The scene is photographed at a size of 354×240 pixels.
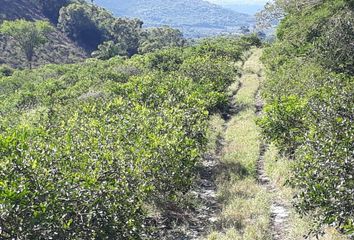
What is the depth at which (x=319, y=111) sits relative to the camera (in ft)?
33.7

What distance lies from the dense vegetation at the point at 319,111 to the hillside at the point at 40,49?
190ft

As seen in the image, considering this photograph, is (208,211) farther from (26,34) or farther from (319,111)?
(26,34)

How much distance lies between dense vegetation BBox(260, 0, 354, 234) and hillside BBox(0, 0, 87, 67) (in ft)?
190

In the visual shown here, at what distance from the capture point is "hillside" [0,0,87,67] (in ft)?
253

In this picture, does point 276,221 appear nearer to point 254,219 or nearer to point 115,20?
point 254,219

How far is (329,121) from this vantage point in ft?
30.3

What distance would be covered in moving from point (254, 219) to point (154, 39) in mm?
86468

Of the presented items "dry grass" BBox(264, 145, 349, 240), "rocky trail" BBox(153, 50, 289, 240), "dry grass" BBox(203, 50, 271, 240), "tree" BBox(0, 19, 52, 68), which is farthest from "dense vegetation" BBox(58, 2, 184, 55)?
"dry grass" BBox(264, 145, 349, 240)

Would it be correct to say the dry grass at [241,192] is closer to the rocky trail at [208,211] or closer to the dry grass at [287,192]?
the rocky trail at [208,211]

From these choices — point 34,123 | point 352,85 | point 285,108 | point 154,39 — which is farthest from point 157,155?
point 154,39

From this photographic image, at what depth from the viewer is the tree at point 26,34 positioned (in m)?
73.2

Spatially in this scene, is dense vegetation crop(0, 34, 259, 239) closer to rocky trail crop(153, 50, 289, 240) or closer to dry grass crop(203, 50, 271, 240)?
rocky trail crop(153, 50, 289, 240)

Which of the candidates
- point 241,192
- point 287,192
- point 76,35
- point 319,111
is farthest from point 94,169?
point 76,35

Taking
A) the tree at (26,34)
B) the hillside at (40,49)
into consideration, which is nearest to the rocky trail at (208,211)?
the tree at (26,34)
